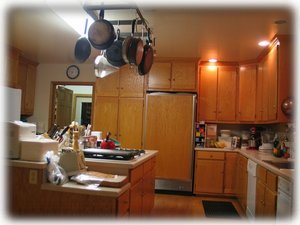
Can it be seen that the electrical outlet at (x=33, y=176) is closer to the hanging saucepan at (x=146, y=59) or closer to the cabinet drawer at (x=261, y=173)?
the hanging saucepan at (x=146, y=59)

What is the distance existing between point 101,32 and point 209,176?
304cm

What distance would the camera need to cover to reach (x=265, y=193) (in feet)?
8.64

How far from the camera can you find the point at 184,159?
14.3 ft

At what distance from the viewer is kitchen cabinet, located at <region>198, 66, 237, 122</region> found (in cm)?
461

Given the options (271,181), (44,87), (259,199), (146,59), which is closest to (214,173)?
(259,199)

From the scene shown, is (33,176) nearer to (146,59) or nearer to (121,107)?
(146,59)

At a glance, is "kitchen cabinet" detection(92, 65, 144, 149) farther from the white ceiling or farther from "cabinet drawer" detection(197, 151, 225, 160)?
"cabinet drawer" detection(197, 151, 225, 160)

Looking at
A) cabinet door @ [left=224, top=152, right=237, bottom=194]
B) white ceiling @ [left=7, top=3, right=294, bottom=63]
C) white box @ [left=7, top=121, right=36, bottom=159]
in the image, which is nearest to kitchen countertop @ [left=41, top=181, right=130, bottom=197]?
white box @ [left=7, top=121, right=36, bottom=159]

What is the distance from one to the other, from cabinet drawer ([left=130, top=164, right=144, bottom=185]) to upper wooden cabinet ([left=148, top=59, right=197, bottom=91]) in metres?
2.18

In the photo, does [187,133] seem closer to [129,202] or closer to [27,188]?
[129,202]

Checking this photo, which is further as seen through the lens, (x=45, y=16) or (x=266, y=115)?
(x=266, y=115)

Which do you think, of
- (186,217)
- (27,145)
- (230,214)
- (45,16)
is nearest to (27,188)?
(27,145)

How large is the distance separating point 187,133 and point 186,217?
1.40 meters

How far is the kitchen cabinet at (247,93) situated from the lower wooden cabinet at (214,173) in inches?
27.5
